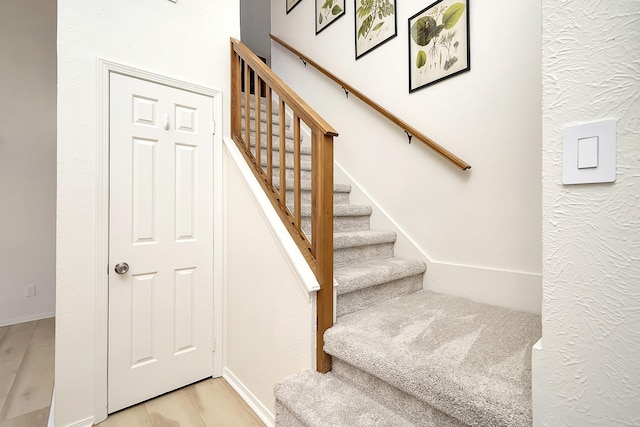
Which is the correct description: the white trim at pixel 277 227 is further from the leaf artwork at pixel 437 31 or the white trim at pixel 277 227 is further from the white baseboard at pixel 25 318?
the white baseboard at pixel 25 318

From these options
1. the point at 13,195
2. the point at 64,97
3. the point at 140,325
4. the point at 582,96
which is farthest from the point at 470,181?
the point at 13,195

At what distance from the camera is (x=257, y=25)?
4.73m

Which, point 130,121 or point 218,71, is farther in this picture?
point 218,71

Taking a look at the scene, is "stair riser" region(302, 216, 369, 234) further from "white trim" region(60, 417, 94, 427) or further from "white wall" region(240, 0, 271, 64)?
"white wall" region(240, 0, 271, 64)

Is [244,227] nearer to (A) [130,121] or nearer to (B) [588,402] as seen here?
(A) [130,121]

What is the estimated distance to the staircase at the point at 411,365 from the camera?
0.92 meters

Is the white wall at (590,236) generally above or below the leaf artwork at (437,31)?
below

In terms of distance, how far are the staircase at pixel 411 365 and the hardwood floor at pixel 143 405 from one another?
67cm

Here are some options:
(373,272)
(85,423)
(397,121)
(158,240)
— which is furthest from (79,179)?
(397,121)

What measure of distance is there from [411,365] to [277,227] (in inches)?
34.5

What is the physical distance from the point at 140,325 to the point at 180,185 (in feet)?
2.89

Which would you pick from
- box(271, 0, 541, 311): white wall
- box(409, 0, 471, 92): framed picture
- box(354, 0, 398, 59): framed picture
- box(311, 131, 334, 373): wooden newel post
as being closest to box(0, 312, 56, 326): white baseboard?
box(311, 131, 334, 373): wooden newel post

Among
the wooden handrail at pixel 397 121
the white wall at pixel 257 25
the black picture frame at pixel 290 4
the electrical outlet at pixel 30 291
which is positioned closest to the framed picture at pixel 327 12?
the wooden handrail at pixel 397 121

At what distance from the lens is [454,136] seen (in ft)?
6.08
